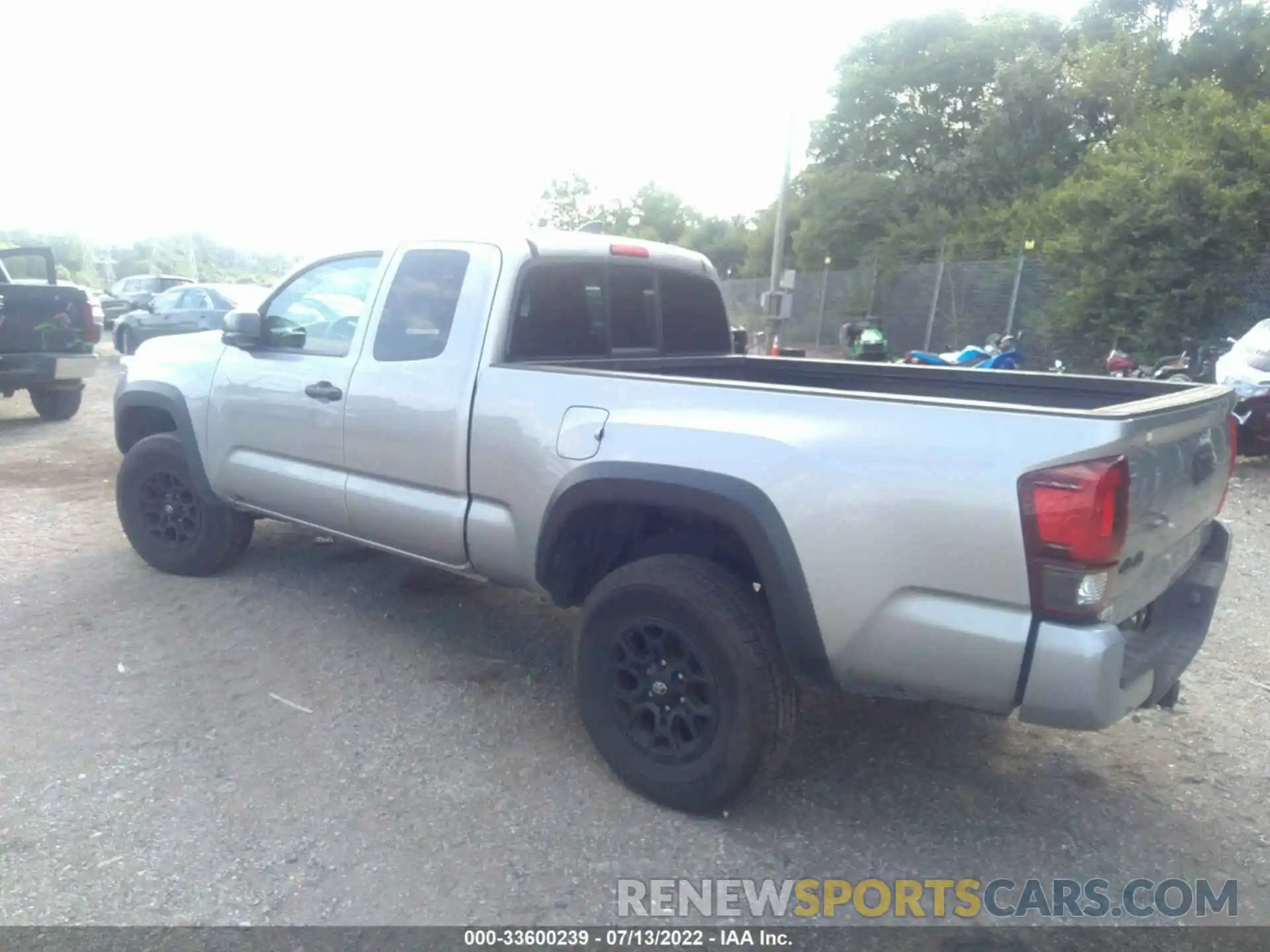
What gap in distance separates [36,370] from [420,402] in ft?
25.3

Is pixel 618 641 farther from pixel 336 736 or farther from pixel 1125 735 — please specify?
pixel 1125 735

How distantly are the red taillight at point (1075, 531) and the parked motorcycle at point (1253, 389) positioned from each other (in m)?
7.35

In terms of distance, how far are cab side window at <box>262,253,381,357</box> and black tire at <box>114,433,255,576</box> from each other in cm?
93

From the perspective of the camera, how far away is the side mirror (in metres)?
4.72

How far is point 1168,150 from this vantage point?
15.0 metres

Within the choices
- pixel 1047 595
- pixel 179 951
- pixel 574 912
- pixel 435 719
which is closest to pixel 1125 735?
pixel 1047 595

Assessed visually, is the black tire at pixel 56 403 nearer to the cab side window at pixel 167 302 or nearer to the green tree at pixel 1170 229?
the cab side window at pixel 167 302

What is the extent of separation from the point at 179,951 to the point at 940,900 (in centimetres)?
207

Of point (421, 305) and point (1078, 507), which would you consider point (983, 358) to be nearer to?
point (421, 305)

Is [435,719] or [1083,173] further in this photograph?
[1083,173]

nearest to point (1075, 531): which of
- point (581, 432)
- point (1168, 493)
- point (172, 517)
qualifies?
point (1168, 493)

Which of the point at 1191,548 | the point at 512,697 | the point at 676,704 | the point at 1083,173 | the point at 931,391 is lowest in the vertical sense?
the point at 512,697

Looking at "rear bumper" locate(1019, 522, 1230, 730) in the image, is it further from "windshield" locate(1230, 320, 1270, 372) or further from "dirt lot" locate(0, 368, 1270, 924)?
"windshield" locate(1230, 320, 1270, 372)

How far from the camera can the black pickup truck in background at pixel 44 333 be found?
974 cm
